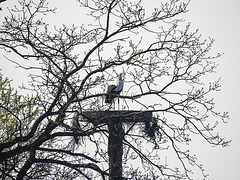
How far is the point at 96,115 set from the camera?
5.74 metres

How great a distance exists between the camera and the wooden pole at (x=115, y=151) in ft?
19.1

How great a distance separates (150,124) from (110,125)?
3.53ft

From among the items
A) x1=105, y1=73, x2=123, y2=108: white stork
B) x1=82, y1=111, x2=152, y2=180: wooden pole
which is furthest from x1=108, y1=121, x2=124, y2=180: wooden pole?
x1=105, y1=73, x2=123, y2=108: white stork

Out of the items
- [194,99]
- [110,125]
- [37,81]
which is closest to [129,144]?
[110,125]

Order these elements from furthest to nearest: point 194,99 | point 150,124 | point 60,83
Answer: point 150,124, point 194,99, point 60,83

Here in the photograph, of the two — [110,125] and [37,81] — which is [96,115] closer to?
[110,125]

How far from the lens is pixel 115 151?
6.29 meters

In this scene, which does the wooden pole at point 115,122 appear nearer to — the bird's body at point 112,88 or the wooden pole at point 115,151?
the wooden pole at point 115,151

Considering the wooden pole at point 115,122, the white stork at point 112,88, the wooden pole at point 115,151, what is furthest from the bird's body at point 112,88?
the wooden pole at point 115,151

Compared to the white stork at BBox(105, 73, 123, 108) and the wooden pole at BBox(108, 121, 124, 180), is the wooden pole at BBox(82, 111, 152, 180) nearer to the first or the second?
the wooden pole at BBox(108, 121, 124, 180)

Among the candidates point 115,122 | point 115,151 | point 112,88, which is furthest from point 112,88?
point 115,151

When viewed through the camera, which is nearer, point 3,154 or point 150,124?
point 3,154

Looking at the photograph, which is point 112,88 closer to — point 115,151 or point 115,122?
point 115,122

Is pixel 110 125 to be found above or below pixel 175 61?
below
